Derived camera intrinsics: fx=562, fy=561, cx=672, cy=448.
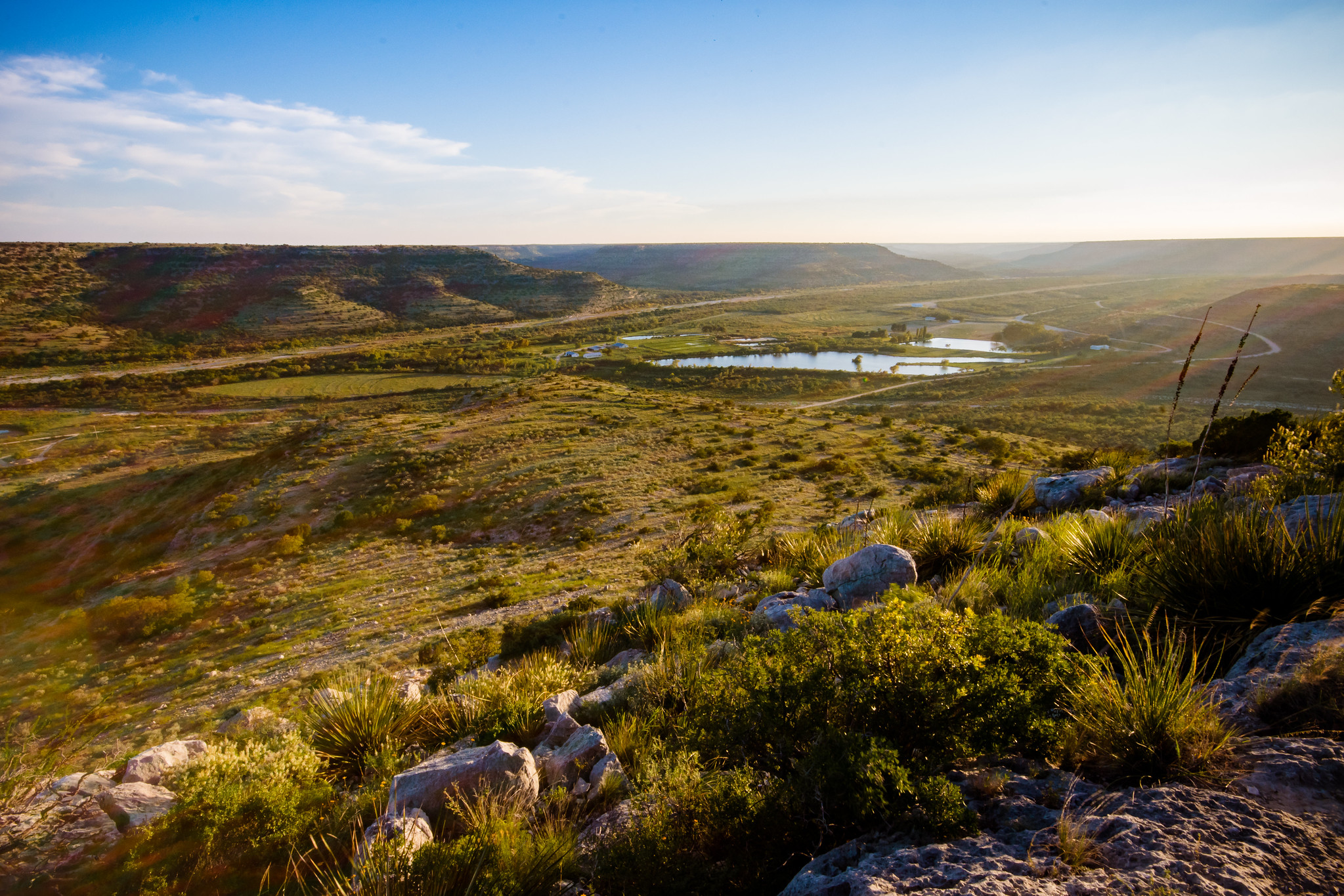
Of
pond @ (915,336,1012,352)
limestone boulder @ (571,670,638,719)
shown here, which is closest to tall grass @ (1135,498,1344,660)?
limestone boulder @ (571,670,638,719)

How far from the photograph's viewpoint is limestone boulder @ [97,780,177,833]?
468cm

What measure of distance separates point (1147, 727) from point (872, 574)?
14.4 feet

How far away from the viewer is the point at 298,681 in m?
14.3

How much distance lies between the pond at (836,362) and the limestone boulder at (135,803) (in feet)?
262

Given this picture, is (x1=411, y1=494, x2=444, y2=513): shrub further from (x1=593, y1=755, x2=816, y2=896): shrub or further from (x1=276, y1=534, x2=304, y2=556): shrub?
(x1=593, y1=755, x2=816, y2=896): shrub

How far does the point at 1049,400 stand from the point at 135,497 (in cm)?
7855

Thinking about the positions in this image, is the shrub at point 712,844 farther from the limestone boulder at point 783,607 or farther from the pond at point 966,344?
the pond at point 966,344

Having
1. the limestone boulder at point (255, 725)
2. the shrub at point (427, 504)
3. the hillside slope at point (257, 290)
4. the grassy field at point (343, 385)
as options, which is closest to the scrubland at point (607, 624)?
the shrub at point (427, 504)

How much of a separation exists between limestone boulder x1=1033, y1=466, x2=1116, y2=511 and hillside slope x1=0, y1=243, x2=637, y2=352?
121504 millimetres

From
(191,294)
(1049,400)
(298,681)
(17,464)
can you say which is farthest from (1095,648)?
(191,294)

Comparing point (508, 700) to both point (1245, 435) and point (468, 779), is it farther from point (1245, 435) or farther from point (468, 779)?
point (1245, 435)

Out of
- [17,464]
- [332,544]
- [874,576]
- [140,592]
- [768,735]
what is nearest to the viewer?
[768,735]

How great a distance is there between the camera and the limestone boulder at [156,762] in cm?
595

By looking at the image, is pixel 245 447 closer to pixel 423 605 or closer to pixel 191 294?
pixel 423 605
